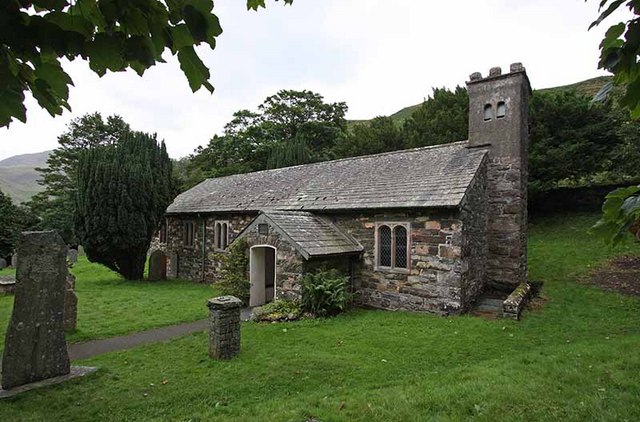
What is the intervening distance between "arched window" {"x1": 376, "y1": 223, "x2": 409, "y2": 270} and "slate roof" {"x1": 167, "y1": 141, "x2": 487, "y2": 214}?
0.77 m

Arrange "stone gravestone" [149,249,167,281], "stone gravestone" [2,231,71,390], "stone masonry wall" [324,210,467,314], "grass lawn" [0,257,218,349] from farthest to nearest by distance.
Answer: "stone gravestone" [149,249,167,281]
"stone masonry wall" [324,210,467,314]
"grass lawn" [0,257,218,349]
"stone gravestone" [2,231,71,390]

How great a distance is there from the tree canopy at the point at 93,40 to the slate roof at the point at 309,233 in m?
8.89

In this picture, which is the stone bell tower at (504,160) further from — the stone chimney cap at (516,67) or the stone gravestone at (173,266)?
the stone gravestone at (173,266)

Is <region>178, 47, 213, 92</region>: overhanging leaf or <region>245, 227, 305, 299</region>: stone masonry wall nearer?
<region>178, 47, 213, 92</region>: overhanging leaf

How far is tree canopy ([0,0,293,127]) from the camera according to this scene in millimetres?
1546

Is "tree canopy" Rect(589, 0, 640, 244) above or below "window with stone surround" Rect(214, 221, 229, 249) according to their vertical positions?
above

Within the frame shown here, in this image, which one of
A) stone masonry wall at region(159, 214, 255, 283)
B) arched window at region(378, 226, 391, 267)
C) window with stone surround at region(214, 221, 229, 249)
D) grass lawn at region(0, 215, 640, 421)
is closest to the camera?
grass lawn at region(0, 215, 640, 421)

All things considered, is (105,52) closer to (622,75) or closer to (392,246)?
(622,75)

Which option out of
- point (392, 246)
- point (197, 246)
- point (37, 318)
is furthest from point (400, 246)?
point (197, 246)

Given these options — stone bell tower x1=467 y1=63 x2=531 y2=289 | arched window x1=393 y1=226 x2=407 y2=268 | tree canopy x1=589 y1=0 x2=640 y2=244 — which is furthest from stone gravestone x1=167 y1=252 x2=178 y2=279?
tree canopy x1=589 y1=0 x2=640 y2=244

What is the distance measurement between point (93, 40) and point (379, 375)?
6.26 m

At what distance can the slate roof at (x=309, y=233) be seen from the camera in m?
10.9

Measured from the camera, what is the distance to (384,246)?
1203cm

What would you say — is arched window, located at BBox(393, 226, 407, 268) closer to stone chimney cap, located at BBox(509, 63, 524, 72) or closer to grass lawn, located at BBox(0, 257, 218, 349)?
grass lawn, located at BBox(0, 257, 218, 349)
